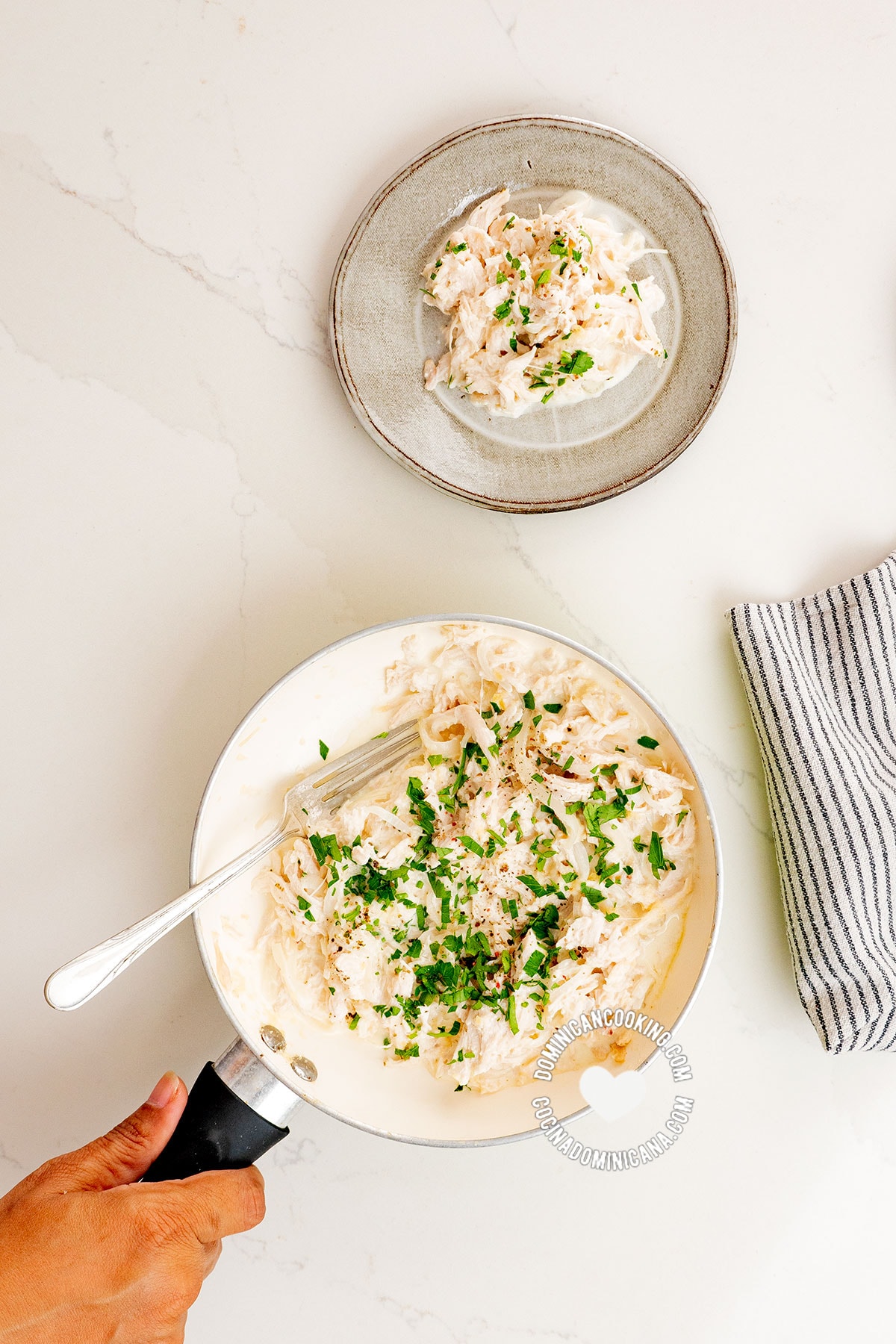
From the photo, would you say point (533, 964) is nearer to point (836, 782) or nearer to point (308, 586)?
point (836, 782)

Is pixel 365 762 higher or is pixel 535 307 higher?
pixel 535 307

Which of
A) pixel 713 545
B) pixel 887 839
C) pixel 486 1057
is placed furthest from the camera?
pixel 713 545

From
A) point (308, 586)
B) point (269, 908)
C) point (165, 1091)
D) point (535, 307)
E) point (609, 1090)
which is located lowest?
point (609, 1090)

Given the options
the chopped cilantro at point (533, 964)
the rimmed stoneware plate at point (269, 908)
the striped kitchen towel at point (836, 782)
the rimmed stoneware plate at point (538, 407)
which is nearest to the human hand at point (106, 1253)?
the rimmed stoneware plate at point (269, 908)

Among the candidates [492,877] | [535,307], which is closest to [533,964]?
[492,877]

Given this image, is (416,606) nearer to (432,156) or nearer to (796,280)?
(432,156)

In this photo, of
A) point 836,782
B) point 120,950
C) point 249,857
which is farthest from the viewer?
point 836,782

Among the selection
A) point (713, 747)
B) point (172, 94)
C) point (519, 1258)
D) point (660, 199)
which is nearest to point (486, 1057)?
point (519, 1258)
